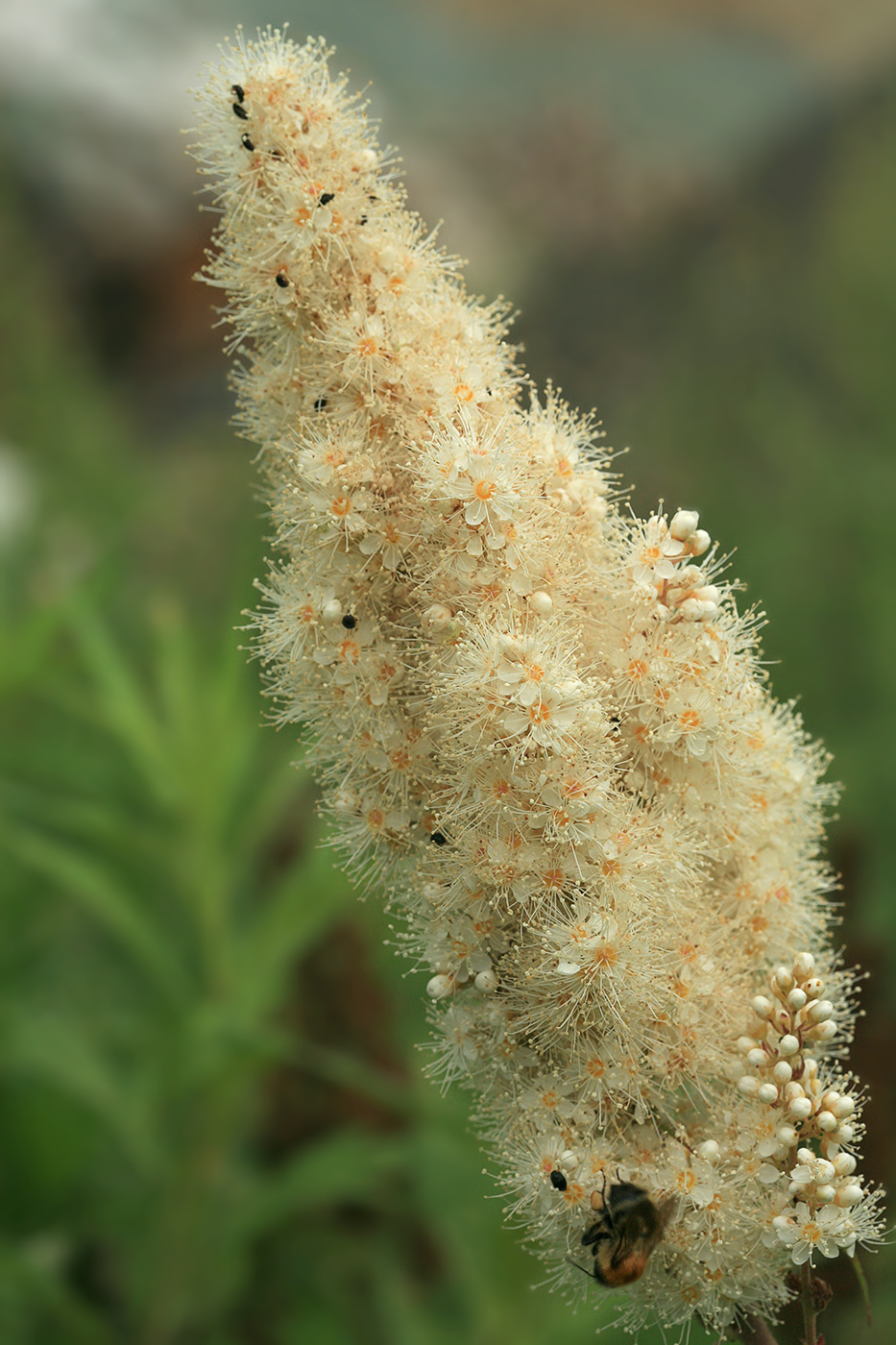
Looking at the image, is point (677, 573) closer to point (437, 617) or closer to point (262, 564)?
point (437, 617)

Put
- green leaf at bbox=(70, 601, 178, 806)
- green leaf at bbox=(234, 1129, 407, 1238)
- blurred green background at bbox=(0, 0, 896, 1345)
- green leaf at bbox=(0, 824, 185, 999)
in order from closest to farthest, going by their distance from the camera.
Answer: green leaf at bbox=(0, 824, 185, 999) → green leaf at bbox=(234, 1129, 407, 1238) → blurred green background at bbox=(0, 0, 896, 1345) → green leaf at bbox=(70, 601, 178, 806)

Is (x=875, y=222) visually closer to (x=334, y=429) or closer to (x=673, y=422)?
(x=673, y=422)

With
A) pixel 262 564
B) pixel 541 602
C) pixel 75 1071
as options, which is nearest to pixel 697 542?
pixel 541 602

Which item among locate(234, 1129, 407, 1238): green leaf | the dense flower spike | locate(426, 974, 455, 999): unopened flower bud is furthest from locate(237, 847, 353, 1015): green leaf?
locate(426, 974, 455, 999): unopened flower bud

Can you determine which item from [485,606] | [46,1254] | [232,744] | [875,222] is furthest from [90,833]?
[875,222]

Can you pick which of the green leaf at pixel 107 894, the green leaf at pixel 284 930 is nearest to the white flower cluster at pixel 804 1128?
the green leaf at pixel 284 930

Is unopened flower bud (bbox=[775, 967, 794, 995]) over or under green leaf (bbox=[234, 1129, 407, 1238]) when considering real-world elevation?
over

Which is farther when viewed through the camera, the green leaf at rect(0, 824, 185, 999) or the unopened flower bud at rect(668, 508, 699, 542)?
the green leaf at rect(0, 824, 185, 999)

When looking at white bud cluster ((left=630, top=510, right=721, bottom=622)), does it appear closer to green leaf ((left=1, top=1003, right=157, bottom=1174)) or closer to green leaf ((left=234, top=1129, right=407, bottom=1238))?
green leaf ((left=234, top=1129, right=407, bottom=1238))
